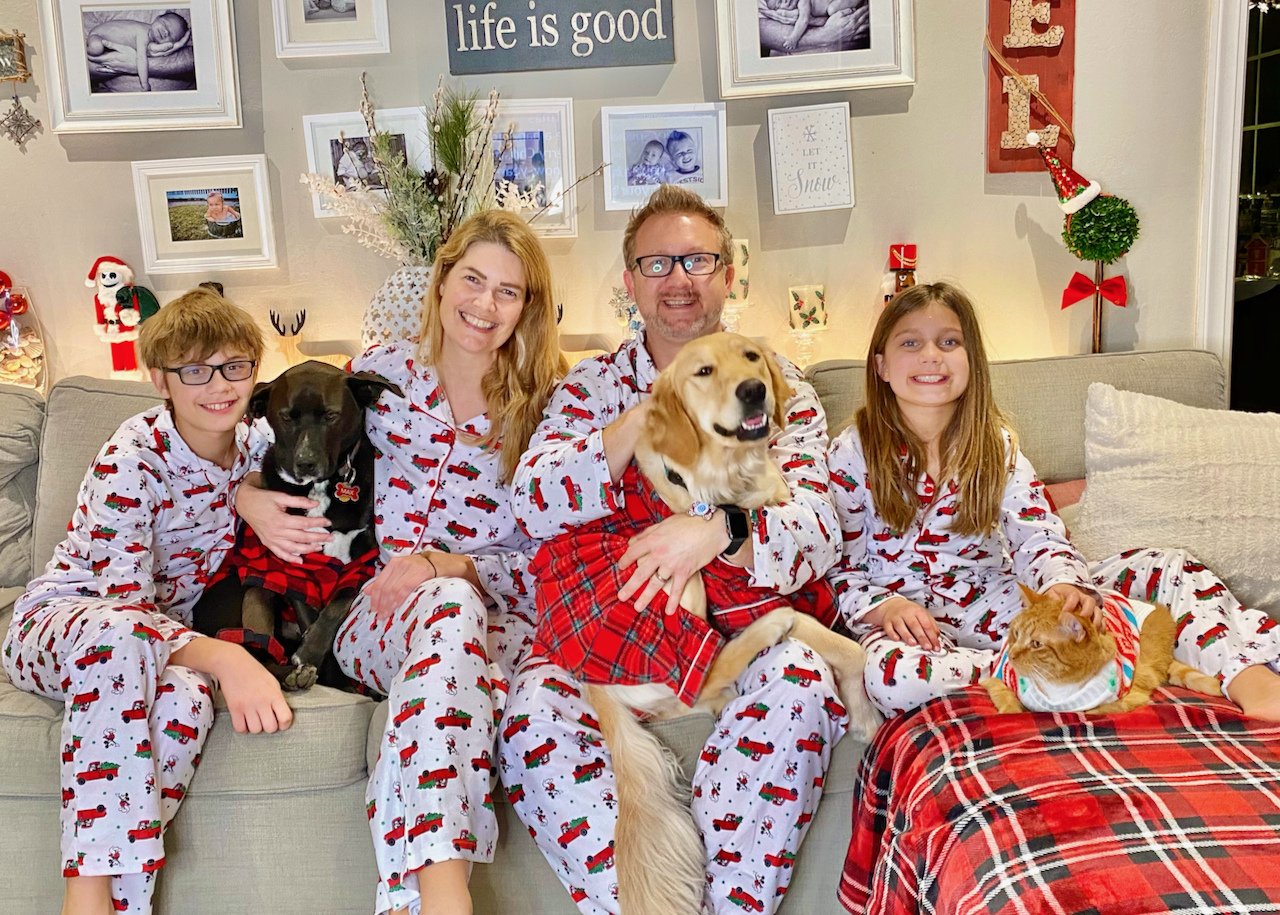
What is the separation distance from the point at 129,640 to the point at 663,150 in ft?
6.34

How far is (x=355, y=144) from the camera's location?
2.86 metres

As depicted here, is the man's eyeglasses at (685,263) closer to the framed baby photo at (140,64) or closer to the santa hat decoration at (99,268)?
the framed baby photo at (140,64)

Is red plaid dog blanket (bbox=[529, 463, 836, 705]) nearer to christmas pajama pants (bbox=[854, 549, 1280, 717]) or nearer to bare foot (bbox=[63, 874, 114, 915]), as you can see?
christmas pajama pants (bbox=[854, 549, 1280, 717])

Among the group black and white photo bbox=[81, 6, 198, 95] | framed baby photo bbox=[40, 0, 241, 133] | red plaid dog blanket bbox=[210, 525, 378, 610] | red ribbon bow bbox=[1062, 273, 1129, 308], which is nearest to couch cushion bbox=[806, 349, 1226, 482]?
red ribbon bow bbox=[1062, 273, 1129, 308]

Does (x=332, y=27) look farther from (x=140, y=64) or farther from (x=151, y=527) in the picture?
(x=151, y=527)

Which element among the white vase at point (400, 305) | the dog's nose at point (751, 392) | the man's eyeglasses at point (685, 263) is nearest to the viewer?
the dog's nose at point (751, 392)

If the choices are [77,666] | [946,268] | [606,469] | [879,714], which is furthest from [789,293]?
[77,666]

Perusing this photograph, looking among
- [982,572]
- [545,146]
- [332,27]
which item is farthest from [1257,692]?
[332,27]

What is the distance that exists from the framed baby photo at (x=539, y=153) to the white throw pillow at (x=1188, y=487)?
157cm

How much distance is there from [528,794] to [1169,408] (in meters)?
1.67

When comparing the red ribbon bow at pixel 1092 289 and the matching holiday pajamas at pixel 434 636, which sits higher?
the red ribbon bow at pixel 1092 289

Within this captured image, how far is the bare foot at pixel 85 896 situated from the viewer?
153 centimetres

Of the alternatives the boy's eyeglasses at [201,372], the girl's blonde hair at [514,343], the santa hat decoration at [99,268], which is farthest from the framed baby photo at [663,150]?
the santa hat decoration at [99,268]

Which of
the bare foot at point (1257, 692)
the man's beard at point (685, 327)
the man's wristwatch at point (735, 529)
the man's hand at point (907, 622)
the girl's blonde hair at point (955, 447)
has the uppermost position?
the man's beard at point (685, 327)
